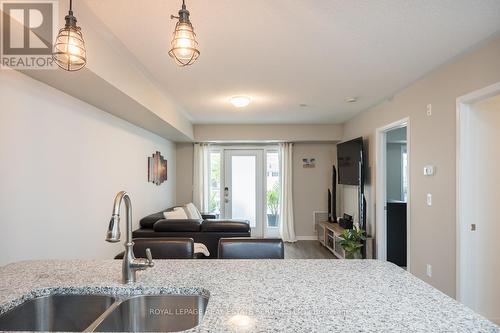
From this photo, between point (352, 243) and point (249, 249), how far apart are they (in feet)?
9.61

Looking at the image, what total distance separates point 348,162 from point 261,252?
3.91 metres

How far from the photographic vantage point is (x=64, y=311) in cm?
125

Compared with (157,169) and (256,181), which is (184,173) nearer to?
(157,169)

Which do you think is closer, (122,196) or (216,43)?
(122,196)

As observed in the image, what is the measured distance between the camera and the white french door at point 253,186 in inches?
269

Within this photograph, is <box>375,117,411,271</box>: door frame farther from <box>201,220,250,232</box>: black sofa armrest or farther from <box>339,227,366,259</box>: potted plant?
<box>201,220,250,232</box>: black sofa armrest

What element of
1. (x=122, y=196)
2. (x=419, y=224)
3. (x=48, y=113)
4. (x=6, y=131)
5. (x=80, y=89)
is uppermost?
(x=80, y=89)

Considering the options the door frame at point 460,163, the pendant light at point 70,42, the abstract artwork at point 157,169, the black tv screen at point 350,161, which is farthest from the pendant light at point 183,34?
the black tv screen at point 350,161

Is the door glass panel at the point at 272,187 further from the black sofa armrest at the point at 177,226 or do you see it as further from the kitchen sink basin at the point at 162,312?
the kitchen sink basin at the point at 162,312

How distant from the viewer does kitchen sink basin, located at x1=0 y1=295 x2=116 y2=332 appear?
1.21 m

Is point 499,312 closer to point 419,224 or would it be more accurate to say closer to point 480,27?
point 419,224

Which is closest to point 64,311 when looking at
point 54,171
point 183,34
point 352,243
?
point 183,34

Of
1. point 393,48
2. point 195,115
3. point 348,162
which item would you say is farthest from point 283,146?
point 393,48

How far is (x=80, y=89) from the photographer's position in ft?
8.35
